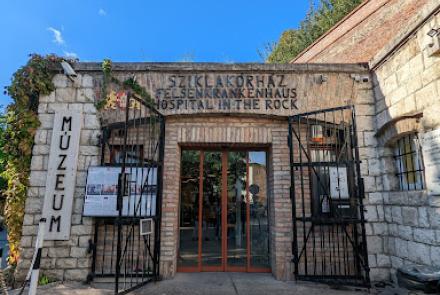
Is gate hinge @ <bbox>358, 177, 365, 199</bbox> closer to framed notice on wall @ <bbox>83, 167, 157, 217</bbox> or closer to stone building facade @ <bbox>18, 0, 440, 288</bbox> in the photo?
stone building facade @ <bbox>18, 0, 440, 288</bbox>

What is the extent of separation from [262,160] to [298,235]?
1.57 metres

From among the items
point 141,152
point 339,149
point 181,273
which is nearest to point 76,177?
point 141,152

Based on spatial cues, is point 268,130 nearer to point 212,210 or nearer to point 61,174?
point 212,210

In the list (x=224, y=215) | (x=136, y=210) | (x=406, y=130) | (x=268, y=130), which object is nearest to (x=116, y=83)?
(x=136, y=210)

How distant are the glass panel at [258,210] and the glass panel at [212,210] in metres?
0.64

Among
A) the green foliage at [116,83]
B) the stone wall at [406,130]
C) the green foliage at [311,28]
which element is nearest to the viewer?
the stone wall at [406,130]

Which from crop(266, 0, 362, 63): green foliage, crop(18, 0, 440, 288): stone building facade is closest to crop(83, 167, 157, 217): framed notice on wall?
crop(18, 0, 440, 288): stone building facade

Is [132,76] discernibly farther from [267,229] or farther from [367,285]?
[367,285]

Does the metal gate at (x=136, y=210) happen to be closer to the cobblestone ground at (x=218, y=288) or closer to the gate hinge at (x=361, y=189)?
the cobblestone ground at (x=218, y=288)

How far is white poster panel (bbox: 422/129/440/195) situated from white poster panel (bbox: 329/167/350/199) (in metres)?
1.22

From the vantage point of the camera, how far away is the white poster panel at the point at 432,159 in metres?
3.70

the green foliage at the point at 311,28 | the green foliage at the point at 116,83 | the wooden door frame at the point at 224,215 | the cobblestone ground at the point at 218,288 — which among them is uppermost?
the green foliage at the point at 311,28

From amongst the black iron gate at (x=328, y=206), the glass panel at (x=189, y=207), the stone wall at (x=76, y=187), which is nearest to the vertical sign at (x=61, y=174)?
the stone wall at (x=76, y=187)

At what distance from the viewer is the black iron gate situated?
469 centimetres
